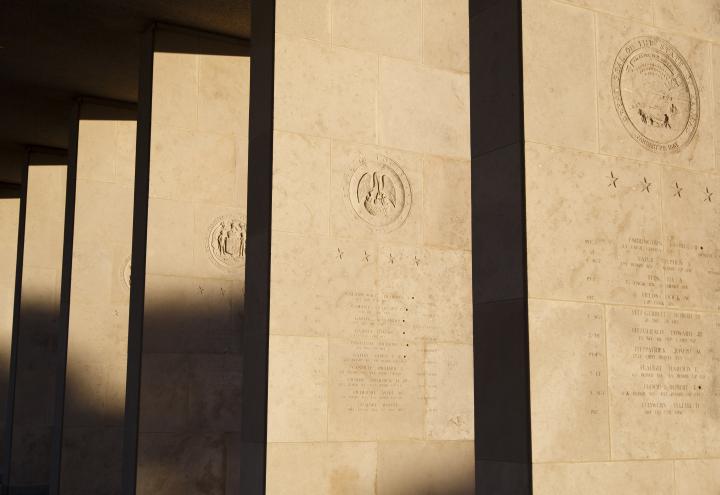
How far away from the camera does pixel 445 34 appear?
39.8 feet

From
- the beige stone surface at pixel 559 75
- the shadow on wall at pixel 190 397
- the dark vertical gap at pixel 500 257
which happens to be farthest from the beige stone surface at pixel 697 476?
the shadow on wall at pixel 190 397

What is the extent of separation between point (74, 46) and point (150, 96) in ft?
8.15

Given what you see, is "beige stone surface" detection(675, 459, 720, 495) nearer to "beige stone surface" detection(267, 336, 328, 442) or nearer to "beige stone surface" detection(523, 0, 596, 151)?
"beige stone surface" detection(523, 0, 596, 151)

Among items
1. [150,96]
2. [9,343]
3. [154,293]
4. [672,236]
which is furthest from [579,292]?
[9,343]

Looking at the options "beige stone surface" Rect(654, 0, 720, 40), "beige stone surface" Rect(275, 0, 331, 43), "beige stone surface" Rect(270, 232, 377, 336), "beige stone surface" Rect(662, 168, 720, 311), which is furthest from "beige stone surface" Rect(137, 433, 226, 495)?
"beige stone surface" Rect(654, 0, 720, 40)

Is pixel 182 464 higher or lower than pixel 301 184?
lower

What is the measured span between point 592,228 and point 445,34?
6166mm

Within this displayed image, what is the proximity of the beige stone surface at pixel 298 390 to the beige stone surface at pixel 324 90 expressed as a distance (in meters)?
2.42

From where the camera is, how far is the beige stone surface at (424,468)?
10648mm

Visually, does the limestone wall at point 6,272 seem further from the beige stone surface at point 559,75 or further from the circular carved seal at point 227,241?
the beige stone surface at point 559,75

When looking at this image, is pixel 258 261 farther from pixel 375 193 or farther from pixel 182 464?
pixel 182 464

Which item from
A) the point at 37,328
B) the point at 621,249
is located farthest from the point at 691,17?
the point at 37,328

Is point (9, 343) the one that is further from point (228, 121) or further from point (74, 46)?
point (228, 121)

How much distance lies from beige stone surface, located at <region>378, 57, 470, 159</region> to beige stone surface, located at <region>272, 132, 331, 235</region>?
97cm
